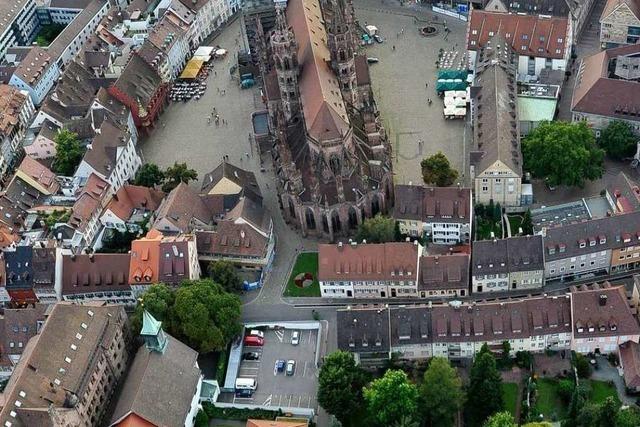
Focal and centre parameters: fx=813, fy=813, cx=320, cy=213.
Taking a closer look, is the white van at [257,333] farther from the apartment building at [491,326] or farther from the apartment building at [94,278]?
the apartment building at [94,278]

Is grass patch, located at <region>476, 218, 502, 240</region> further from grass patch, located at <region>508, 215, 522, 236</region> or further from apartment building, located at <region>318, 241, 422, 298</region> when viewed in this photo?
apartment building, located at <region>318, 241, 422, 298</region>

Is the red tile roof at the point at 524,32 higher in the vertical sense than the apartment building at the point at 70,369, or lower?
higher

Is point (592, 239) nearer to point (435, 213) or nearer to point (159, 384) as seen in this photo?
point (435, 213)

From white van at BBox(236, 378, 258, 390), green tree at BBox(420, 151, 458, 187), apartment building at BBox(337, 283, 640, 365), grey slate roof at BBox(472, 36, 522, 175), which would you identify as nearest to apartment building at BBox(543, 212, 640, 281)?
apartment building at BBox(337, 283, 640, 365)

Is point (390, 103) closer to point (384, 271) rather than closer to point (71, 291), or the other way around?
point (384, 271)

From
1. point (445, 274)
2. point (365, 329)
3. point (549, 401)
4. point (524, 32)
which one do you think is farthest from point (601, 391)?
point (524, 32)

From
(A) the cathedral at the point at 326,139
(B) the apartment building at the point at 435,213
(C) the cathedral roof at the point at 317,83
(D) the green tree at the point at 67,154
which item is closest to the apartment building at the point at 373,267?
(B) the apartment building at the point at 435,213
